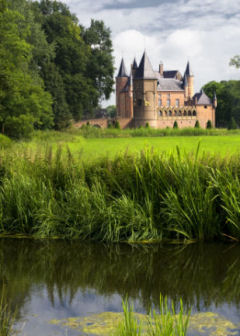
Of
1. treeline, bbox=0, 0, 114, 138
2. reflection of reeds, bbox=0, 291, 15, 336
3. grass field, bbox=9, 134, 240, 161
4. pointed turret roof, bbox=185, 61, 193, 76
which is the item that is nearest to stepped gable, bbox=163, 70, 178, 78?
pointed turret roof, bbox=185, 61, 193, 76

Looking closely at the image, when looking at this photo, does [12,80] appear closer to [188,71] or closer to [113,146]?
[113,146]

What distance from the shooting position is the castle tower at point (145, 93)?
203 feet

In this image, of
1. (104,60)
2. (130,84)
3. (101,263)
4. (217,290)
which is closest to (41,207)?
(101,263)

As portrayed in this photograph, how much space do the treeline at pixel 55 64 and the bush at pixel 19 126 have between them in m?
0.05

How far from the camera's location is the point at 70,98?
3931 centimetres

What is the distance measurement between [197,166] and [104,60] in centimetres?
3752

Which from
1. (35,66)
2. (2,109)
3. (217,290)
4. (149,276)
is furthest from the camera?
(35,66)

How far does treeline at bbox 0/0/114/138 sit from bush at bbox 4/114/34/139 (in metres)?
0.05

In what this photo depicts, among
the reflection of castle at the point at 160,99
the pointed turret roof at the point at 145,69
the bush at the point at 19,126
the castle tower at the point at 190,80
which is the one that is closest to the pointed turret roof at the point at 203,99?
the reflection of castle at the point at 160,99

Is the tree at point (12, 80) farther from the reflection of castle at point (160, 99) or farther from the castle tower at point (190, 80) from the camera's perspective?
the castle tower at point (190, 80)

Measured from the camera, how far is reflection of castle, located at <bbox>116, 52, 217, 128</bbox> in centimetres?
6284

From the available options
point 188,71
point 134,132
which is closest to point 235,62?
point 134,132

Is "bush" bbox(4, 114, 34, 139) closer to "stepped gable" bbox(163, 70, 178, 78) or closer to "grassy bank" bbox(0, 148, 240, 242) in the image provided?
"grassy bank" bbox(0, 148, 240, 242)

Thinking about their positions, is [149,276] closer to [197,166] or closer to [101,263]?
[101,263]
